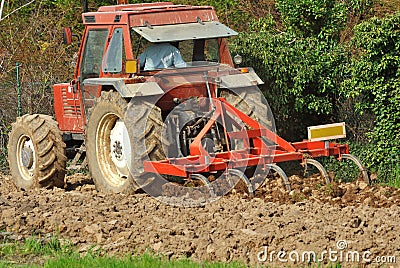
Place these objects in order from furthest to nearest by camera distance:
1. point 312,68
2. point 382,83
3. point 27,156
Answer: point 312,68 → point 382,83 → point 27,156

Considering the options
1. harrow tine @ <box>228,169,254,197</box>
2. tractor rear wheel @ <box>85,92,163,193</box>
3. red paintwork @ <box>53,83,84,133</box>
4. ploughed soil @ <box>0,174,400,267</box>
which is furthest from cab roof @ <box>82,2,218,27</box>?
harrow tine @ <box>228,169,254,197</box>

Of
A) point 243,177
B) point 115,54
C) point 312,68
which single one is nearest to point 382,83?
point 312,68

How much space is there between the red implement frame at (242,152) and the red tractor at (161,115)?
1cm

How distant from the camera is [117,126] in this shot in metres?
11.0

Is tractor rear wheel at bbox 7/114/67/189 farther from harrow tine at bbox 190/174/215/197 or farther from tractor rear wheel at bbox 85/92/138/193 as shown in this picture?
harrow tine at bbox 190/174/215/197

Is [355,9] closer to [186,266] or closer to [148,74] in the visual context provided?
[148,74]

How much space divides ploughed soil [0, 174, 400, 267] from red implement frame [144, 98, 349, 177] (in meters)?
0.38

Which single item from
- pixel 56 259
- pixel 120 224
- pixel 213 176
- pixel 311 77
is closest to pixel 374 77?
pixel 311 77

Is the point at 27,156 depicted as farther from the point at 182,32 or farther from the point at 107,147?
the point at 182,32

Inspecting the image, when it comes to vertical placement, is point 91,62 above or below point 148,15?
below

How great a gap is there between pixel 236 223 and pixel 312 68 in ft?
18.5

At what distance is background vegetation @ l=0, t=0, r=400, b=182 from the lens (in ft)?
40.6

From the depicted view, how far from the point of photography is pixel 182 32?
434 inches

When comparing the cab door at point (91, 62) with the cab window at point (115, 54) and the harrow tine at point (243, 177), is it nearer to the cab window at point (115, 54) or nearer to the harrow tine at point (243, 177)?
the cab window at point (115, 54)
